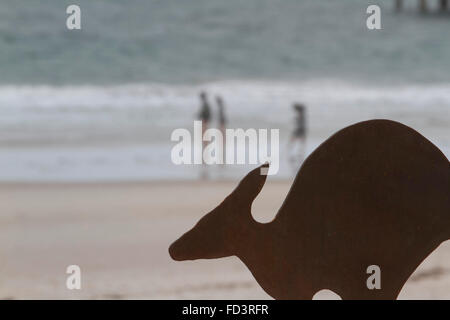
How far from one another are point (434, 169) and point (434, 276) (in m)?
2.14

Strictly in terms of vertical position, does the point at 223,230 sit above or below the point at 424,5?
below

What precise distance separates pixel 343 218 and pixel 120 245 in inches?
113

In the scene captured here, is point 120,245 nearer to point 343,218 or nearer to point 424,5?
point 343,218

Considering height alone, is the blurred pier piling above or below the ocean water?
above

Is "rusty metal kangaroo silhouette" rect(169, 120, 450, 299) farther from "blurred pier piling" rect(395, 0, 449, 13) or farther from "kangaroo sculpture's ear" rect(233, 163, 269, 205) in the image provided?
"blurred pier piling" rect(395, 0, 449, 13)

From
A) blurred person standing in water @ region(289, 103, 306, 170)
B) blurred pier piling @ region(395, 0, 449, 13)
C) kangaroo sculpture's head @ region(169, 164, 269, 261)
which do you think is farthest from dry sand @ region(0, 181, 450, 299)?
blurred pier piling @ region(395, 0, 449, 13)

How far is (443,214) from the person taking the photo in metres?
1.84

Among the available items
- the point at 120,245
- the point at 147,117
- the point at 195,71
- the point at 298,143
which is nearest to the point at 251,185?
the point at 120,245

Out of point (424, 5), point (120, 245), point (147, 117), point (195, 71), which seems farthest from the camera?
point (424, 5)

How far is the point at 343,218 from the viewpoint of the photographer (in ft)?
5.96

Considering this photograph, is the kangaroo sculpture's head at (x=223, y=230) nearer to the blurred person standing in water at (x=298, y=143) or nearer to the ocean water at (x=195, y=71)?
the ocean water at (x=195, y=71)

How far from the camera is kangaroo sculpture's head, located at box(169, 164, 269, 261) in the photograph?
1.82m
